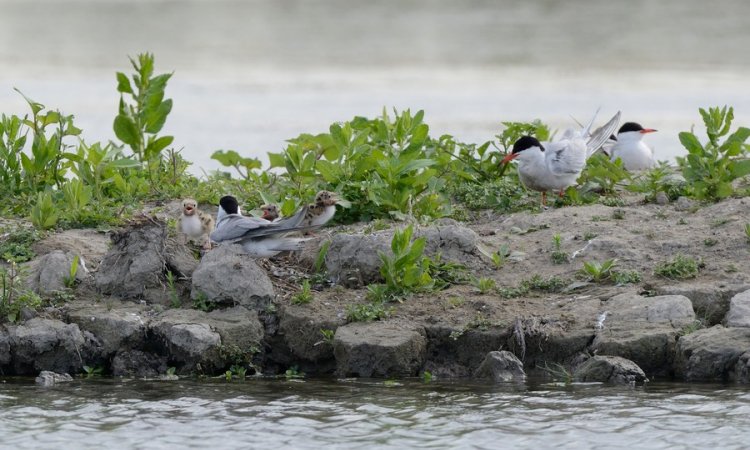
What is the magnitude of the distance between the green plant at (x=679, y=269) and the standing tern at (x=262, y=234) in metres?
2.20

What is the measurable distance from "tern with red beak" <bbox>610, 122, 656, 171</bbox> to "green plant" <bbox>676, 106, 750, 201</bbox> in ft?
6.72

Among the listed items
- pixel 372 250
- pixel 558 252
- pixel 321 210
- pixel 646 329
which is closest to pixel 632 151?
pixel 558 252

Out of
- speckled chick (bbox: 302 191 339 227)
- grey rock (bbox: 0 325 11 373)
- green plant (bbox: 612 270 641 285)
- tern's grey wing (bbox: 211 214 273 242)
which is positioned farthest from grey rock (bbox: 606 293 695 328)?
grey rock (bbox: 0 325 11 373)

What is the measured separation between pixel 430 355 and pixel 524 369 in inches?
21.4

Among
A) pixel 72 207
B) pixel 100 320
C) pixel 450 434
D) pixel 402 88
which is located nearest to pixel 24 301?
pixel 100 320

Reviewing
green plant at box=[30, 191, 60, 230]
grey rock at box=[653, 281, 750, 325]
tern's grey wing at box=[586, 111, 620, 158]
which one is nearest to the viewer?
grey rock at box=[653, 281, 750, 325]

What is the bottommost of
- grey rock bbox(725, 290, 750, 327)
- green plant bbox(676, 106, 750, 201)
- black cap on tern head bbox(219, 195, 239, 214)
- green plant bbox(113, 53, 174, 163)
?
grey rock bbox(725, 290, 750, 327)

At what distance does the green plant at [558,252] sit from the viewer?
809cm

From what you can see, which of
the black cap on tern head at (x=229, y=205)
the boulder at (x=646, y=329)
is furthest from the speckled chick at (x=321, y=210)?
the boulder at (x=646, y=329)

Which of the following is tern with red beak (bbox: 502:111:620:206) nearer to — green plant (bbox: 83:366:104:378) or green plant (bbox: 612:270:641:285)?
green plant (bbox: 612:270:641:285)

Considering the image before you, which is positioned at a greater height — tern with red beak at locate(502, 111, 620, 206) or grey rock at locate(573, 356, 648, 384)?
tern with red beak at locate(502, 111, 620, 206)

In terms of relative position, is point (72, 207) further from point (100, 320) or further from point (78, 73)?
point (78, 73)

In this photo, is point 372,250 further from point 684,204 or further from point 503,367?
point 684,204

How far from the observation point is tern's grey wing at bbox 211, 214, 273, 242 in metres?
7.85
